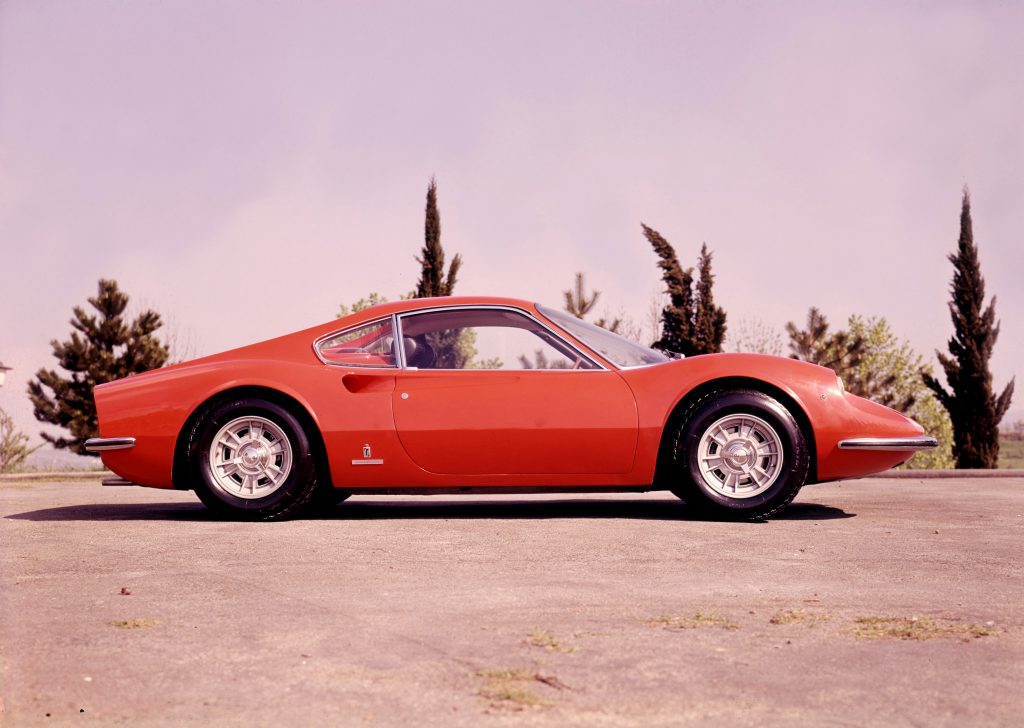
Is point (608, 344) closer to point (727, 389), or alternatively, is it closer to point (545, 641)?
point (727, 389)

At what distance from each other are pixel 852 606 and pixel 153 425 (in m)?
4.49

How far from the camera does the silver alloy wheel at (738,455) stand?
22.0 feet

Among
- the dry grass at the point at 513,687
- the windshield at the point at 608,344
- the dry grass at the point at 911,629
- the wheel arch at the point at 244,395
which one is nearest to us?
the dry grass at the point at 513,687

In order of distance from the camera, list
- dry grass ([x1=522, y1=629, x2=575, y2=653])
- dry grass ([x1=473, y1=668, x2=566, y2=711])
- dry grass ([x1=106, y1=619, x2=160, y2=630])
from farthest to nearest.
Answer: dry grass ([x1=106, y1=619, x2=160, y2=630]), dry grass ([x1=522, y1=629, x2=575, y2=653]), dry grass ([x1=473, y1=668, x2=566, y2=711])

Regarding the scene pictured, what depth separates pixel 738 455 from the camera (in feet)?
22.0

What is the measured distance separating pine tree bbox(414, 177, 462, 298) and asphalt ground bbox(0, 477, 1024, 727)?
70.6 feet

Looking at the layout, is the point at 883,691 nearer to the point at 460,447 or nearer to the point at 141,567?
the point at 141,567

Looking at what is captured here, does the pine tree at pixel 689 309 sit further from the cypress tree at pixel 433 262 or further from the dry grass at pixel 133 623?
the dry grass at pixel 133 623

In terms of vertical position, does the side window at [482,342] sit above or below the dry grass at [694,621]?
above

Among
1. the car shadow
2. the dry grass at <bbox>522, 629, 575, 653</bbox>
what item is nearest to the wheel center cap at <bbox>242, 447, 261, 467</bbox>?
the car shadow

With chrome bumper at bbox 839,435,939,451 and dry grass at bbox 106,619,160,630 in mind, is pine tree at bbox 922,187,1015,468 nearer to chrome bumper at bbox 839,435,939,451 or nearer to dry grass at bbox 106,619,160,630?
chrome bumper at bbox 839,435,939,451

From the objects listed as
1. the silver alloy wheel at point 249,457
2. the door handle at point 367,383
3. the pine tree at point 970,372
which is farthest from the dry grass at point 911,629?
the pine tree at point 970,372

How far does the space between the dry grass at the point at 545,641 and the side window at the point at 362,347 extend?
3.60 m

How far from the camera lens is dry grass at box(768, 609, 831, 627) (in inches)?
149
